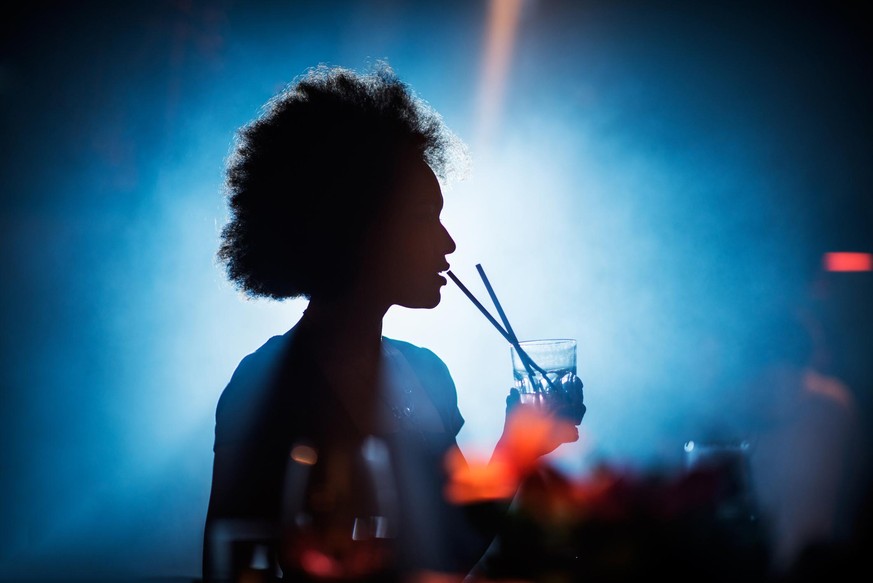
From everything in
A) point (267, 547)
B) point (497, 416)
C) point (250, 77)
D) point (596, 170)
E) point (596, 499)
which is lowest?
point (497, 416)

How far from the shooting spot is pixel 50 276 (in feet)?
10.6

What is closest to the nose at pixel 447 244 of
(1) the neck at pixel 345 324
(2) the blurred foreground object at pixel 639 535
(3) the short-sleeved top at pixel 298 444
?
(1) the neck at pixel 345 324

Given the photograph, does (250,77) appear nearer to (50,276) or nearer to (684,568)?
(50,276)

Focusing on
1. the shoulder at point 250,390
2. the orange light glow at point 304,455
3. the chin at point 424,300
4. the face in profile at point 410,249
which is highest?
the face in profile at point 410,249

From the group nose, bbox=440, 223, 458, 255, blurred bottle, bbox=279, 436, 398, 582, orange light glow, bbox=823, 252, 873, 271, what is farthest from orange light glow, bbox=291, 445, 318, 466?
orange light glow, bbox=823, 252, 873, 271

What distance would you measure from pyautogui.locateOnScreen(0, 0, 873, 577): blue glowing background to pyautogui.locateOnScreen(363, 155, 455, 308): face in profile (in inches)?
77.2

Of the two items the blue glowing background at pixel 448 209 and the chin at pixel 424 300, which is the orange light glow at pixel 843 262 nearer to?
the blue glowing background at pixel 448 209

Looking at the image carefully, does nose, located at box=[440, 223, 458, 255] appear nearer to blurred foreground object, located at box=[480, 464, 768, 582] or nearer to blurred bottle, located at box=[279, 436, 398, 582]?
blurred bottle, located at box=[279, 436, 398, 582]

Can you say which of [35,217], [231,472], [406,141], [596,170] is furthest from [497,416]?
[35,217]

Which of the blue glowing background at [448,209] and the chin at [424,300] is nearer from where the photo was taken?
the chin at [424,300]

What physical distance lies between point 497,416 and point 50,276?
3.11 metres

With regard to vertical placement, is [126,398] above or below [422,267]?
below

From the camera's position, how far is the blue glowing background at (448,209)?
3.12 m

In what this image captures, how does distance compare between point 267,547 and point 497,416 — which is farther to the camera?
point 497,416
